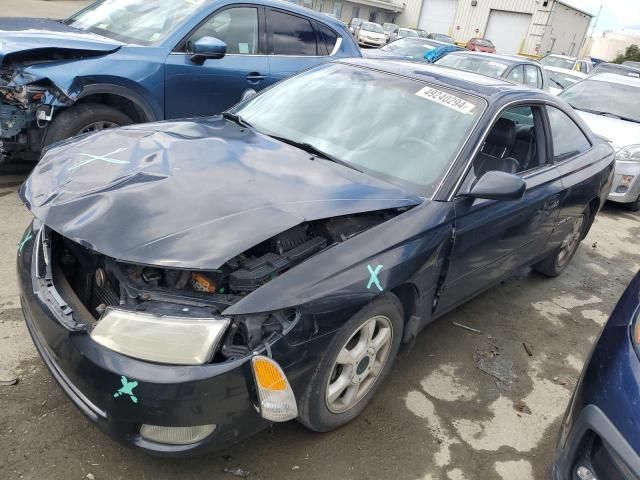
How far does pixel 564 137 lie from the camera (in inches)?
151

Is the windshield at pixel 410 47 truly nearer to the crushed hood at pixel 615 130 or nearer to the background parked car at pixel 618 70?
the background parked car at pixel 618 70

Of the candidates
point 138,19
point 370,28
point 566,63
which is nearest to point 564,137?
point 138,19

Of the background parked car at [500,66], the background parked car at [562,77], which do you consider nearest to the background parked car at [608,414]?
the background parked car at [500,66]

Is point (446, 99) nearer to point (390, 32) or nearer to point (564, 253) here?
point (564, 253)

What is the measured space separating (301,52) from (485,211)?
3502mm

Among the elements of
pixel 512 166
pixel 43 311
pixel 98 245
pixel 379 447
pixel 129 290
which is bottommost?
pixel 379 447

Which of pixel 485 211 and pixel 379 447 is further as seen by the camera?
pixel 485 211

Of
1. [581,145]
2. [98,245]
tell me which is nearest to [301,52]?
[581,145]

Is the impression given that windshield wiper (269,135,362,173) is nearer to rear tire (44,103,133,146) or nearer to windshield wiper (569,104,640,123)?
rear tire (44,103,133,146)

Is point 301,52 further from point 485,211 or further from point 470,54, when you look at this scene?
point 470,54

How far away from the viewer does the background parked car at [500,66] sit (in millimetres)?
8766

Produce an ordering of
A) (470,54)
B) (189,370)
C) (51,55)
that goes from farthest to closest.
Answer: (470,54) → (51,55) → (189,370)

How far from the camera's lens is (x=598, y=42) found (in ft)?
188

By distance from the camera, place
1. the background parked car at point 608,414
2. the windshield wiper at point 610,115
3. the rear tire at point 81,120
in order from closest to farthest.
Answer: the background parked car at point 608,414 → the rear tire at point 81,120 → the windshield wiper at point 610,115
